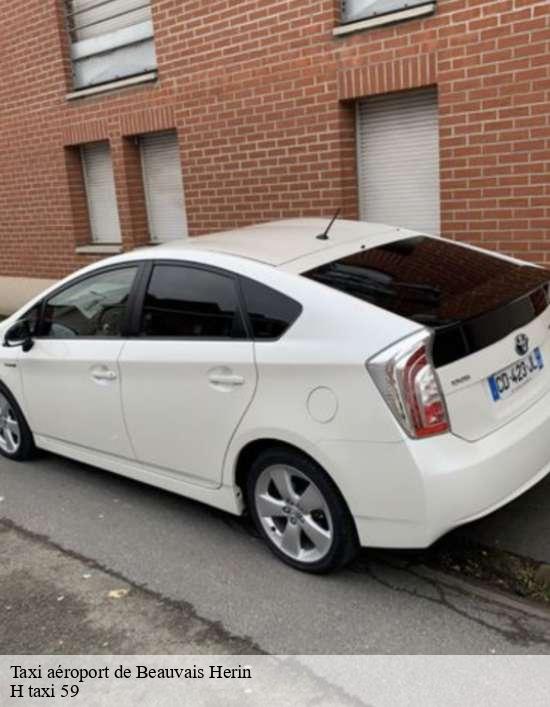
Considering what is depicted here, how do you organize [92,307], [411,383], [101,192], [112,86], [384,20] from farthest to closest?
[101,192]
[112,86]
[384,20]
[92,307]
[411,383]

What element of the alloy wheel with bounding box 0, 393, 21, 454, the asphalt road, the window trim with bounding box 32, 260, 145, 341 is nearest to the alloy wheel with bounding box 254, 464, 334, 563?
the asphalt road

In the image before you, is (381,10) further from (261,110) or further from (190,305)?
(190,305)

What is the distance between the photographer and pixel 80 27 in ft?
28.2

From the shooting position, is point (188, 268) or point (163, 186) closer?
point (188, 268)

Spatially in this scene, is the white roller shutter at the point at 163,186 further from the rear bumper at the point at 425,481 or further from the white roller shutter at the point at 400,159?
the rear bumper at the point at 425,481

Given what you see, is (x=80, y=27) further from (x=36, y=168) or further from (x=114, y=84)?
(x=36, y=168)

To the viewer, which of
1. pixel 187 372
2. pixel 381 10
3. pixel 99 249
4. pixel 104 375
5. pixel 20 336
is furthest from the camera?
pixel 99 249

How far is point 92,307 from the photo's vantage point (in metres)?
4.36

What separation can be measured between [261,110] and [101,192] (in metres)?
3.28

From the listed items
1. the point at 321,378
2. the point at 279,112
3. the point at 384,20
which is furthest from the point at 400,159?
the point at 321,378

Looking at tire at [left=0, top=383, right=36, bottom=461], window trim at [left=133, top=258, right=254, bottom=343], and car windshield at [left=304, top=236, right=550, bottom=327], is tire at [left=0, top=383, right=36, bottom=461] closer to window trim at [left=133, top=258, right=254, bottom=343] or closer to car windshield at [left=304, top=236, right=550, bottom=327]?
window trim at [left=133, top=258, right=254, bottom=343]

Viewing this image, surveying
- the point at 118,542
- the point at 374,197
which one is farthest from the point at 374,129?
the point at 118,542

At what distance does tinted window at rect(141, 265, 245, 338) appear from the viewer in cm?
352


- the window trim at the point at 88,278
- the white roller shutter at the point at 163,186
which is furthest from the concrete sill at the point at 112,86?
the window trim at the point at 88,278
